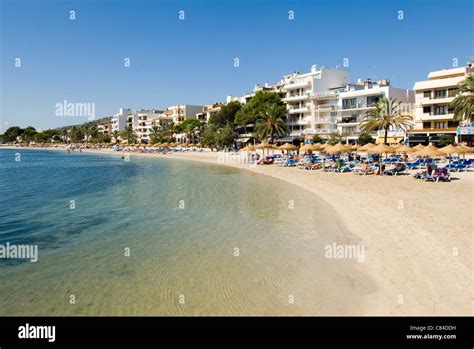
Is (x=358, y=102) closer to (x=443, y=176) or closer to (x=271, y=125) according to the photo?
A: (x=271, y=125)

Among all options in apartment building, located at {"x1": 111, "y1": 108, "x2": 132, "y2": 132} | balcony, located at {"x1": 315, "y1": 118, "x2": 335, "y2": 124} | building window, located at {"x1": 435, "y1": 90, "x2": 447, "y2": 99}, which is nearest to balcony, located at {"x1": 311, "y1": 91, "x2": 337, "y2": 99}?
balcony, located at {"x1": 315, "y1": 118, "x2": 335, "y2": 124}

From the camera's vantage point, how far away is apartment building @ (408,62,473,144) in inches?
1789

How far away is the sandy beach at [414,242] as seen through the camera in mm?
7359

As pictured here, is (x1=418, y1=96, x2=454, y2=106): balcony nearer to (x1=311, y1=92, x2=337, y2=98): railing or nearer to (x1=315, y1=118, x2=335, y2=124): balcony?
(x1=311, y1=92, x2=337, y2=98): railing

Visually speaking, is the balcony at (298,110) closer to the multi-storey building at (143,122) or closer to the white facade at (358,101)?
the white facade at (358,101)

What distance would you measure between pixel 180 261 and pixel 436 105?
47159 mm

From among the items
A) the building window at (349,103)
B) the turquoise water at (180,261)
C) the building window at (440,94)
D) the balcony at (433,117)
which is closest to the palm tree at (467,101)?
the balcony at (433,117)

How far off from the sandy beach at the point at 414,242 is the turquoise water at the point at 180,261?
618mm

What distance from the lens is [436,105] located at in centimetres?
4759

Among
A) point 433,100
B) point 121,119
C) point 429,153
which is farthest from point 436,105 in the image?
point 121,119

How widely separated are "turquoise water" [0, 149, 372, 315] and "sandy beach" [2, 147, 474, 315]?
2.03ft

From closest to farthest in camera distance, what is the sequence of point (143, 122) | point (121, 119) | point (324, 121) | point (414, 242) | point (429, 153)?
point (414, 242)
point (429, 153)
point (324, 121)
point (143, 122)
point (121, 119)

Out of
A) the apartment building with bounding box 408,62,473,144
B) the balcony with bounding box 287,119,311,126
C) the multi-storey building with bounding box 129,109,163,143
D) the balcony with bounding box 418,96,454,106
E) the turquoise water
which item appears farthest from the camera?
the multi-storey building with bounding box 129,109,163,143

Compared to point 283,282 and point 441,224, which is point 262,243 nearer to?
point 283,282
